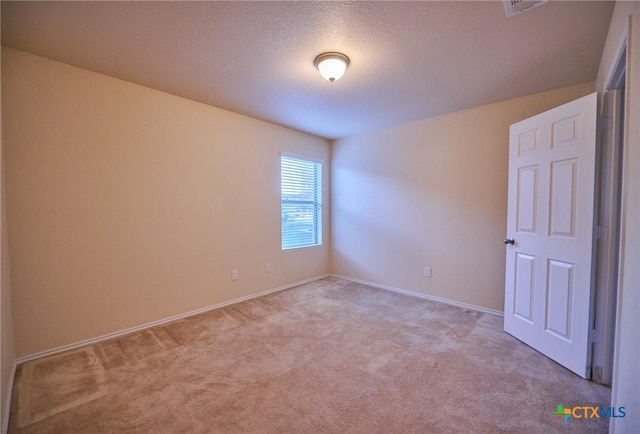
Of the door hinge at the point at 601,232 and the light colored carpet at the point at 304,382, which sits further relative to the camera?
the door hinge at the point at 601,232

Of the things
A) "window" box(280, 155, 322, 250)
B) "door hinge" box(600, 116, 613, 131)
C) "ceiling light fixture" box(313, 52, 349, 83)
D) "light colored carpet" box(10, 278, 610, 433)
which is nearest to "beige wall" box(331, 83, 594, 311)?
"window" box(280, 155, 322, 250)

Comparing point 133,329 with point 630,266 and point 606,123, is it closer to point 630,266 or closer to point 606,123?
point 630,266

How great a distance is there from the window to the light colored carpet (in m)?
1.68

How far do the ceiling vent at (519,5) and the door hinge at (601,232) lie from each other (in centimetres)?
156

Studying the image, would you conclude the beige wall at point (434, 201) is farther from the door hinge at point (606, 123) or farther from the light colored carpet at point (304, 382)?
the door hinge at point (606, 123)

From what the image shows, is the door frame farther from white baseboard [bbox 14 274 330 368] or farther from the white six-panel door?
white baseboard [bbox 14 274 330 368]

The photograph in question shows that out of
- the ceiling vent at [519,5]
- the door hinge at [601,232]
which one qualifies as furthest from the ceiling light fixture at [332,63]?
the door hinge at [601,232]

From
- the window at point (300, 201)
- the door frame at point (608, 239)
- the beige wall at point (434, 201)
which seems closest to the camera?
the door frame at point (608, 239)

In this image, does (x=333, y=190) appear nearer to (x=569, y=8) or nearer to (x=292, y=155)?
(x=292, y=155)

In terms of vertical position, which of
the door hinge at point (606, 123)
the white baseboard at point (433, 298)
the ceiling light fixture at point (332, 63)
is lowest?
the white baseboard at point (433, 298)

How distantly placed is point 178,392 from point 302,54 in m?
2.65

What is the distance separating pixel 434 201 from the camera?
11.9 ft

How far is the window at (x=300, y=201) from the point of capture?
4.20m

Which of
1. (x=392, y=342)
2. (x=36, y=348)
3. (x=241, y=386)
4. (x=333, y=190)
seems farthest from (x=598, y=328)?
(x=36, y=348)
